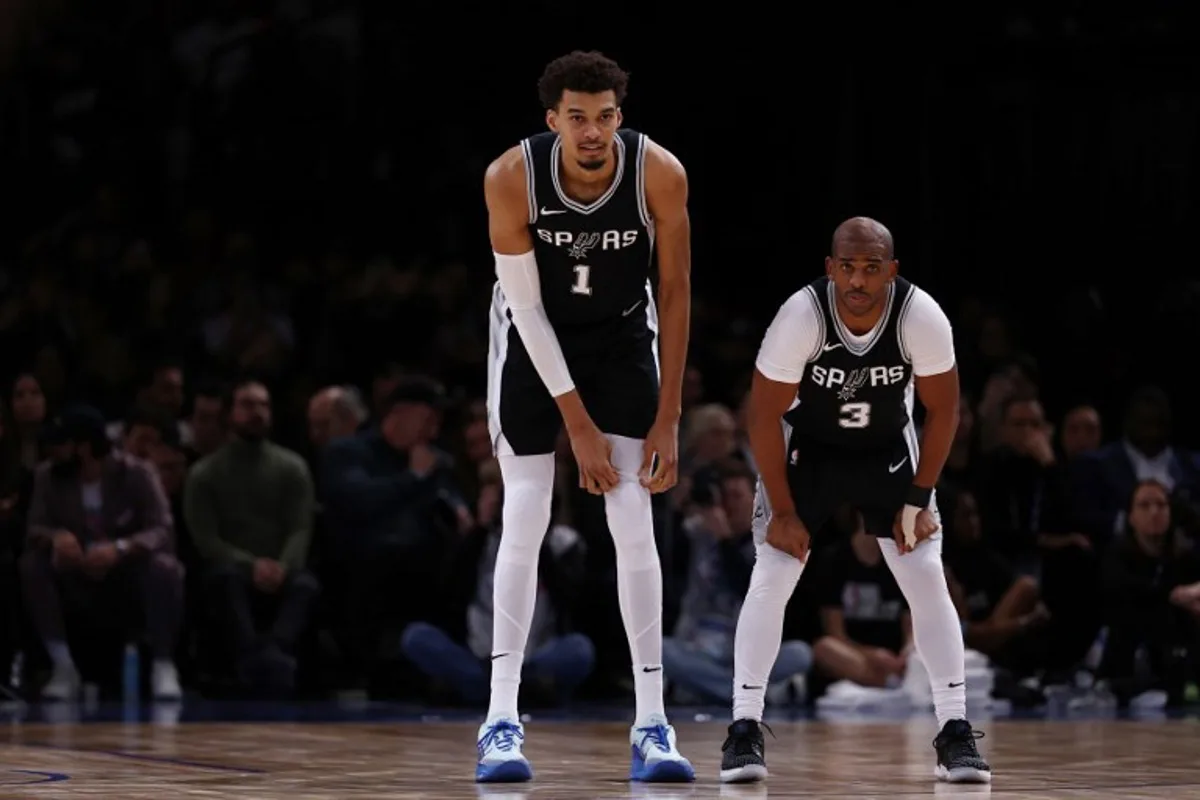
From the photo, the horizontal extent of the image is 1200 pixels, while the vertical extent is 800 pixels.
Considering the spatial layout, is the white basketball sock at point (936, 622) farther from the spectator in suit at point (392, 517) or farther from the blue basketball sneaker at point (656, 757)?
the spectator in suit at point (392, 517)

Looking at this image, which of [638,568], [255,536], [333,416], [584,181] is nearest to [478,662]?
[255,536]

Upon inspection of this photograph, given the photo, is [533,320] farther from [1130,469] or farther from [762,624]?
[1130,469]

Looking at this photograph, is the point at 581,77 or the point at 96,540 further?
the point at 96,540

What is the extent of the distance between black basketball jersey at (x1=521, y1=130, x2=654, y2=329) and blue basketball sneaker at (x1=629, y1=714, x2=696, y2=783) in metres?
1.00

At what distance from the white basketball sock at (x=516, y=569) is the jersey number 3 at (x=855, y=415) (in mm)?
753

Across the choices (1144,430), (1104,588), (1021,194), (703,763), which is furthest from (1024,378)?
(703,763)

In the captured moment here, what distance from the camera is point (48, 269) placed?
12.5 meters

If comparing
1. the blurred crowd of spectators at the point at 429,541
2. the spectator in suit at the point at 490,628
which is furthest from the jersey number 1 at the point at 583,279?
the blurred crowd of spectators at the point at 429,541

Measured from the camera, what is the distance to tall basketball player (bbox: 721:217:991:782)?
544 centimetres

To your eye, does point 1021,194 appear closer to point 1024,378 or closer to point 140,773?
point 1024,378

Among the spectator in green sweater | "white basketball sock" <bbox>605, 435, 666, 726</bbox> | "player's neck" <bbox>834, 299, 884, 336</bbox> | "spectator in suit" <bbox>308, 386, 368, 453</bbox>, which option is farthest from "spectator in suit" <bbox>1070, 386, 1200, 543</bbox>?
"white basketball sock" <bbox>605, 435, 666, 726</bbox>

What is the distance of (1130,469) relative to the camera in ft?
33.2

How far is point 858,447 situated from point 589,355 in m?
0.74

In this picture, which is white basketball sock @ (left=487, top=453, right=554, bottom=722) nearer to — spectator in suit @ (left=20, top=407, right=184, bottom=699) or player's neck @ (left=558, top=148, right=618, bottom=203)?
player's neck @ (left=558, top=148, right=618, bottom=203)
